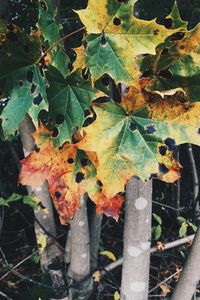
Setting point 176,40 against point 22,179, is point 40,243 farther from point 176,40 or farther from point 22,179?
point 176,40

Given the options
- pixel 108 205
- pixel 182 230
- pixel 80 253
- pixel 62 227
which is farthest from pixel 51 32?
pixel 62 227

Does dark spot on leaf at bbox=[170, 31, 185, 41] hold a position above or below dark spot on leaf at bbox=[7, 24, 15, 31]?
below

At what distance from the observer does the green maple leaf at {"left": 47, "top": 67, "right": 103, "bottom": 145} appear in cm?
64

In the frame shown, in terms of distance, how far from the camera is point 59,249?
1.33m

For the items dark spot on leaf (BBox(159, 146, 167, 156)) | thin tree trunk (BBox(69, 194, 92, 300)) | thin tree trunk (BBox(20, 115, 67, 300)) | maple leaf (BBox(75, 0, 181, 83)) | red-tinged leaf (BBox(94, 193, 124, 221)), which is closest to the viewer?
maple leaf (BBox(75, 0, 181, 83))

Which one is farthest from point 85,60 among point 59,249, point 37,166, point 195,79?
point 59,249

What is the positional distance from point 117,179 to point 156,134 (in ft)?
0.38

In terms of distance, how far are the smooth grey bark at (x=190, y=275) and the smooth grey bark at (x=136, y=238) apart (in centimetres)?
10

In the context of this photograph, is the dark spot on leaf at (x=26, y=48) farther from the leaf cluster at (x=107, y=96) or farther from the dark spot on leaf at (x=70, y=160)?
the dark spot on leaf at (x=70, y=160)

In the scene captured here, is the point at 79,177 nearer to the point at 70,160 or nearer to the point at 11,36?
the point at 70,160

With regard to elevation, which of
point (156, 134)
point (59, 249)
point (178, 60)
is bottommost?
point (59, 249)

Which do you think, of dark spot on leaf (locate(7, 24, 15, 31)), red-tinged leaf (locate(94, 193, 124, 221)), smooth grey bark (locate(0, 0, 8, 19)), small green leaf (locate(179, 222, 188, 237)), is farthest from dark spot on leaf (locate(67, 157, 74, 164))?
small green leaf (locate(179, 222, 188, 237))

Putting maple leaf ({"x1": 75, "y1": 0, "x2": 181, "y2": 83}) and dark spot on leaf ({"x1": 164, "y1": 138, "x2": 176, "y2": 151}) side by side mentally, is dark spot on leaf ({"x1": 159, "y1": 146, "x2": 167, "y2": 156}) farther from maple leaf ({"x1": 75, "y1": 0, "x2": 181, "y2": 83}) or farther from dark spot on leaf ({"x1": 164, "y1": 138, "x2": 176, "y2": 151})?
maple leaf ({"x1": 75, "y1": 0, "x2": 181, "y2": 83})

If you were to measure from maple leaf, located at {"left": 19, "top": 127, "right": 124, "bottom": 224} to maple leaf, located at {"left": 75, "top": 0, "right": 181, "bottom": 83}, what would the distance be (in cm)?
25
